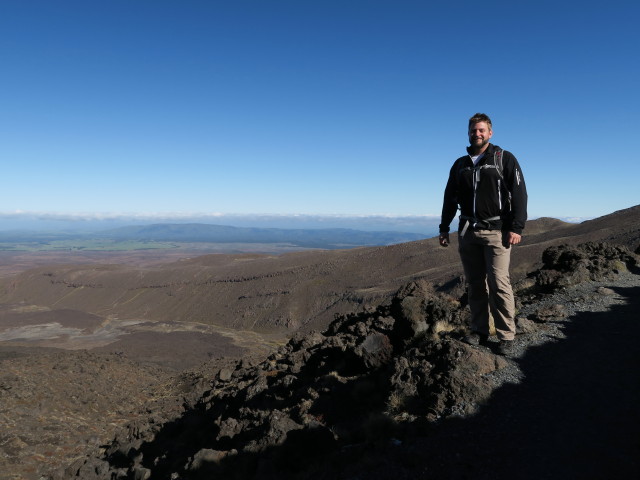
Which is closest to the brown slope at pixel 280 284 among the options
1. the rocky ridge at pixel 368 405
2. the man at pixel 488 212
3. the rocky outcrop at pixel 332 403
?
the rocky ridge at pixel 368 405

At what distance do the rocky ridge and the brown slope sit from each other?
19717 millimetres

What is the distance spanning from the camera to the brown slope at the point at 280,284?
3225 cm

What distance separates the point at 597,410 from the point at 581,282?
265 inches

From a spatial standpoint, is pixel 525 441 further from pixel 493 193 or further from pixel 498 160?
pixel 498 160

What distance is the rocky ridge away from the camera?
4125mm

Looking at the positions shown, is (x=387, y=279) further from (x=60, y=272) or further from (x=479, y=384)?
(x=60, y=272)

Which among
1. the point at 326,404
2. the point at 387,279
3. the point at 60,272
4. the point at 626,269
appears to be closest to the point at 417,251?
the point at 387,279

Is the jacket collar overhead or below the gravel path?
overhead

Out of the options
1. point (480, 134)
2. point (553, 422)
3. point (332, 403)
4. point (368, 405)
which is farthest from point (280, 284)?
point (553, 422)

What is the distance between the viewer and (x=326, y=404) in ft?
19.0

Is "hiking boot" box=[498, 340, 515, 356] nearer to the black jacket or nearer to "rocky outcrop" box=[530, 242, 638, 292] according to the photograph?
the black jacket

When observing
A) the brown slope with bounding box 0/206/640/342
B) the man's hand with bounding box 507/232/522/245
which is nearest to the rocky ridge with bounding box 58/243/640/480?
the man's hand with bounding box 507/232/522/245

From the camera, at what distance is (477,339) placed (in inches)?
215

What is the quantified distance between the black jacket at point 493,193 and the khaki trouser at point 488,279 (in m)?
0.16
